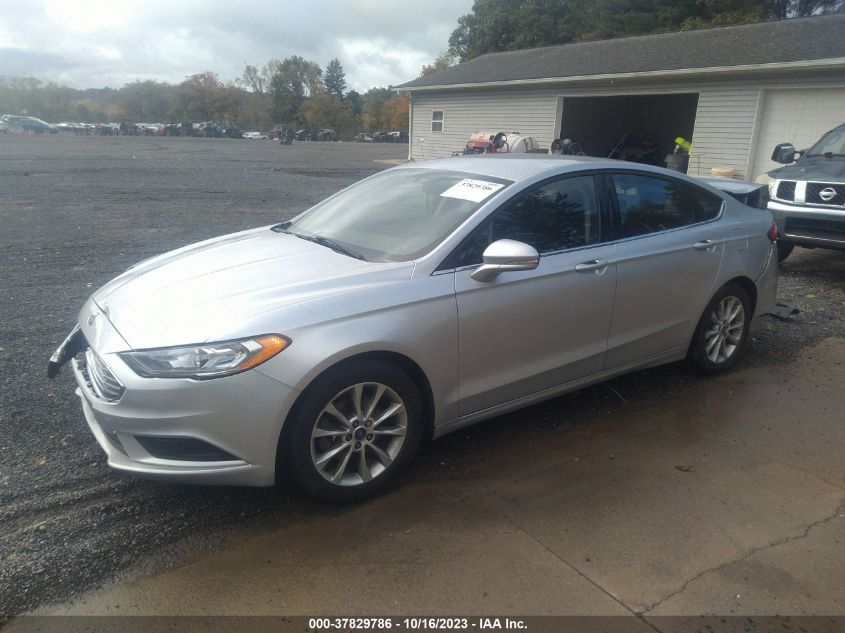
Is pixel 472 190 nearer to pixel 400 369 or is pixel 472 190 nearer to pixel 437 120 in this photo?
pixel 400 369

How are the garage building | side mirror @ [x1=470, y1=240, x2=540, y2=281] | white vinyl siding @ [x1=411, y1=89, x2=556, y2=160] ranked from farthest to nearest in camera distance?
white vinyl siding @ [x1=411, y1=89, x2=556, y2=160]
the garage building
side mirror @ [x1=470, y1=240, x2=540, y2=281]

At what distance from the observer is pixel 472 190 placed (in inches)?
147

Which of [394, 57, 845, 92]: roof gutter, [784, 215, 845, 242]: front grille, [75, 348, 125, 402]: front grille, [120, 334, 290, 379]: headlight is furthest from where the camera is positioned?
[394, 57, 845, 92]: roof gutter

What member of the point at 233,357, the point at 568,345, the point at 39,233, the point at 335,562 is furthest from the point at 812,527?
the point at 39,233

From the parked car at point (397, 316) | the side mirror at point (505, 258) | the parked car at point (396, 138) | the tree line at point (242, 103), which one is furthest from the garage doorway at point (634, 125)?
the tree line at point (242, 103)

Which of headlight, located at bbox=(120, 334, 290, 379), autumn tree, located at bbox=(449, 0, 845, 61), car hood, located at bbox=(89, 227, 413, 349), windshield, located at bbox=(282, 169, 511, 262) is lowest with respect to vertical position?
headlight, located at bbox=(120, 334, 290, 379)

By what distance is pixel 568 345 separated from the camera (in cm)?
380

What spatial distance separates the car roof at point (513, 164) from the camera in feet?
12.7

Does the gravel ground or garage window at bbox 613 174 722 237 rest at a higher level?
garage window at bbox 613 174 722 237

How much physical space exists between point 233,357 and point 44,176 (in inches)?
791

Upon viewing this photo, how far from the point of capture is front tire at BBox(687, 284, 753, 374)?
4.66m

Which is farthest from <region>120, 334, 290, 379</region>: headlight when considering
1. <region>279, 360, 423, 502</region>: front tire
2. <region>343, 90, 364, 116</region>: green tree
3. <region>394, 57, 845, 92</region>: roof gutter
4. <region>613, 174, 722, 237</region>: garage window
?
<region>343, 90, 364, 116</region>: green tree

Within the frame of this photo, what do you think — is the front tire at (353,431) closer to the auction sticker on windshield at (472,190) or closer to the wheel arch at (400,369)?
the wheel arch at (400,369)

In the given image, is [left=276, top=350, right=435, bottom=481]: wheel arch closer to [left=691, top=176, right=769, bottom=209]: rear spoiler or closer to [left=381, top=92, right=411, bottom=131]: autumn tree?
[left=691, top=176, right=769, bottom=209]: rear spoiler
